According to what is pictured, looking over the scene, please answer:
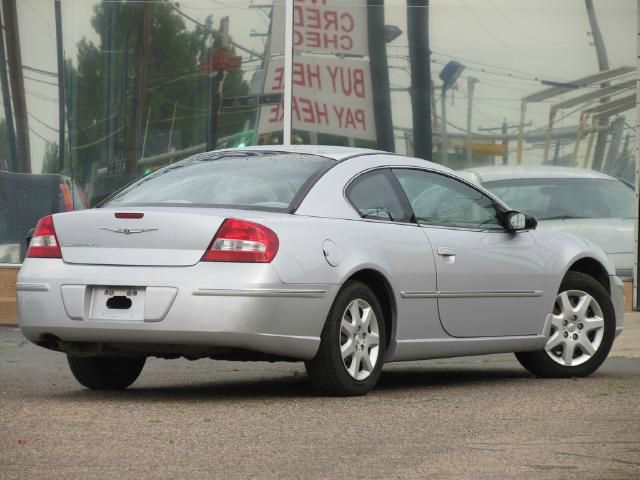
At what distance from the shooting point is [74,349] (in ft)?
27.4

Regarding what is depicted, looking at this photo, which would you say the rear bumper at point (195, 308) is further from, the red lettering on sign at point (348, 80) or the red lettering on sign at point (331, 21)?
the red lettering on sign at point (331, 21)

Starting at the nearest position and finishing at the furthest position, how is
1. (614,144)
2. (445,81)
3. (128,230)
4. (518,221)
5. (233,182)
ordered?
(128,230), (233,182), (518,221), (614,144), (445,81)

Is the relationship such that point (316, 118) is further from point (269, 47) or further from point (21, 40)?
point (21, 40)

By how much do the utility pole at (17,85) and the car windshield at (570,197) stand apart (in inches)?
207

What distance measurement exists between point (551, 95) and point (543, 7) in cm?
97

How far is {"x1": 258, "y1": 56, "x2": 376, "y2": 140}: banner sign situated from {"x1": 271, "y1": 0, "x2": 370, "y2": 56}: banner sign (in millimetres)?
122

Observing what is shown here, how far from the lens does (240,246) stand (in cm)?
798

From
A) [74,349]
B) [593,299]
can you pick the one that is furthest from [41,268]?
[593,299]

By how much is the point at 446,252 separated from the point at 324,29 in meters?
8.85

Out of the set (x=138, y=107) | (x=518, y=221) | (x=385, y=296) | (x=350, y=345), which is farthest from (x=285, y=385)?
(x=138, y=107)

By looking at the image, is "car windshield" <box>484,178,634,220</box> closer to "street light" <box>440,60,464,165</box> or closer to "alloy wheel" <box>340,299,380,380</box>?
"street light" <box>440,60,464,165</box>

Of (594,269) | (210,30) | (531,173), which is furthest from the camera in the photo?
(210,30)

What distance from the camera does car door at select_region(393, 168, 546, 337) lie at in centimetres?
925

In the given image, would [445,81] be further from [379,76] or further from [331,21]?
[331,21]
